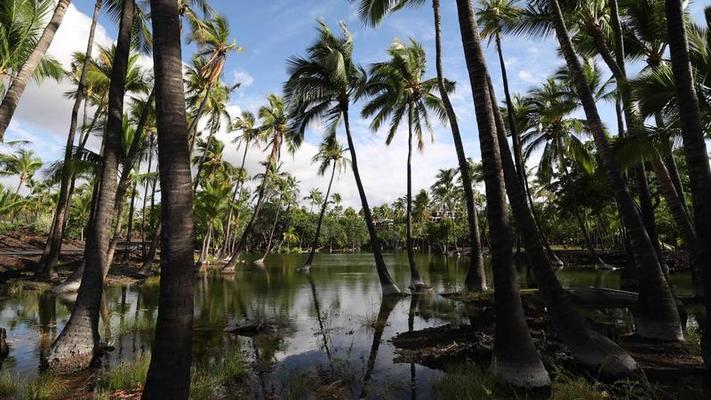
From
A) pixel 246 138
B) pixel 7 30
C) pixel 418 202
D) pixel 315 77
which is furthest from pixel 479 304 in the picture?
pixel 418 202

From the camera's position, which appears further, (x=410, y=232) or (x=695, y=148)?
(x=410, y=232)

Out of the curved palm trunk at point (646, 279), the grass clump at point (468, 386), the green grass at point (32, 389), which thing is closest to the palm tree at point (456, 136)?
the curved palm trunk at point (646, 279)

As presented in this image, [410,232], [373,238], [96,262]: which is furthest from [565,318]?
[410,232]

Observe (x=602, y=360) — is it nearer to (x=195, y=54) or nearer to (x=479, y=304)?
(x=479, y=304)

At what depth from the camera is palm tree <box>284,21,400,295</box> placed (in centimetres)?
2031

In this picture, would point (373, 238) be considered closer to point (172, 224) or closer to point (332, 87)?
point (332, 87)

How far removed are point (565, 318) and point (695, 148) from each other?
373 centimetres

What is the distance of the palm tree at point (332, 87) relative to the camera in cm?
2031

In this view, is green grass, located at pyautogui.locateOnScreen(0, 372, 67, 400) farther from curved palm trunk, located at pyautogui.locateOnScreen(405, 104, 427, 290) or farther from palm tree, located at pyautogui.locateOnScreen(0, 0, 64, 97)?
curved palm trunk, located at pyautogui.locateOnScreen(405, 104, 427, 290)

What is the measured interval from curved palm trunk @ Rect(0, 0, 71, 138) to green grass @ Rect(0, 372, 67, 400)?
495 cm

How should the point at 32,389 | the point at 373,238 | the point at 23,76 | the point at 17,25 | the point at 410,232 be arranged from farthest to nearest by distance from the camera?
1. the point at 410,232
2. the point at 373,238
3. the point at 17,25
4. the point at 23,76
5. the point at 32,389

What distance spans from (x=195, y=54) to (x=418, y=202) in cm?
4774

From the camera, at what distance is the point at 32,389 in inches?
254

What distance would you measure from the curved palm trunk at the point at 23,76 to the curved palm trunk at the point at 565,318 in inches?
419
